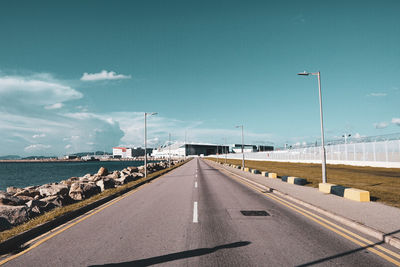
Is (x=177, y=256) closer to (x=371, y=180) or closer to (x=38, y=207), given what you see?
(x=38, y=207)

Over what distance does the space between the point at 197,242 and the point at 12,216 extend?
6.27 metres

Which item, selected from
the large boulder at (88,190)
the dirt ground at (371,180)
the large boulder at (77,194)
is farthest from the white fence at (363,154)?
the large boulder at (77,194)

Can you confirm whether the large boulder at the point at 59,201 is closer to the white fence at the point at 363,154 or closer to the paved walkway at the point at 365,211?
the paved walkway at the point at 365,211


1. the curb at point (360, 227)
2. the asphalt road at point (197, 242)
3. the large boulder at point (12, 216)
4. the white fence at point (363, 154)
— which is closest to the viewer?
the asphalt road at point (197, 242)

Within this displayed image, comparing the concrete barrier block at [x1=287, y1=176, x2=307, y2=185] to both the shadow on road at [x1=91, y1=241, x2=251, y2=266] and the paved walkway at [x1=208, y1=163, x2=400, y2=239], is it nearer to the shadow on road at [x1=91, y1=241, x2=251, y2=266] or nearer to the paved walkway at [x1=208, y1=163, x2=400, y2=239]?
the paved walkway at [x1=208, y1=163, x2=400, y2=239]

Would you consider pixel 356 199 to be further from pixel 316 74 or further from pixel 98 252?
pixel 98 252

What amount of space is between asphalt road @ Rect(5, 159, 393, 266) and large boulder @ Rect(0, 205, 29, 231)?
6.33 feet

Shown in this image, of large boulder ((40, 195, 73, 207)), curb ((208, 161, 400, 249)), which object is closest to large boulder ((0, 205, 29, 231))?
large boulder ((40, 195, 73, 207))

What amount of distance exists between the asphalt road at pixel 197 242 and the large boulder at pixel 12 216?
6.33 ft

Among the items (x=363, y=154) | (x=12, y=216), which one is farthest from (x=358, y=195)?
(x=363, y=154)

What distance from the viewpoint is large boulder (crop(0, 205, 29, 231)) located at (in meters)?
7.23

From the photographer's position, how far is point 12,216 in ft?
25.4

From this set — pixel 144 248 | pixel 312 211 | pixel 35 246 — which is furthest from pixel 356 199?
pixel 35 246

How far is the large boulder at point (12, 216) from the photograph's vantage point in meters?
7.23
